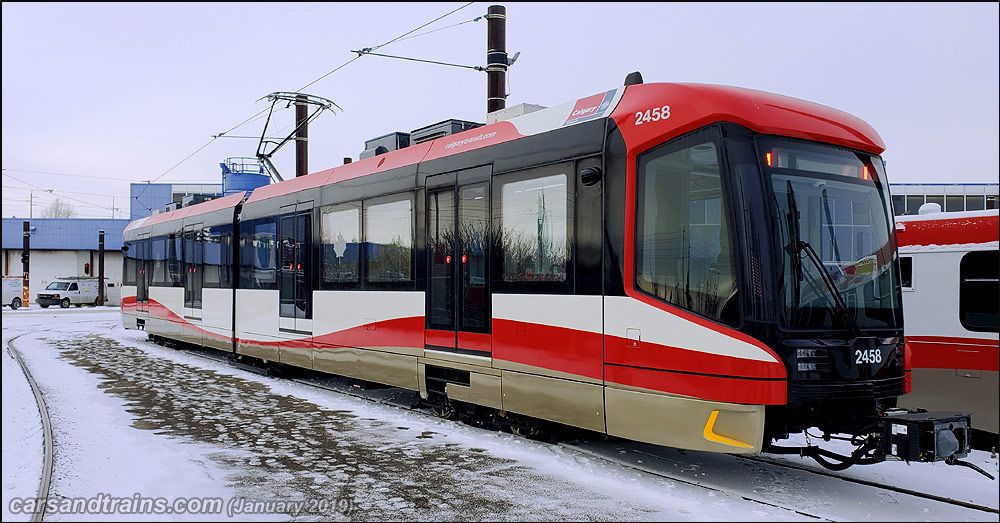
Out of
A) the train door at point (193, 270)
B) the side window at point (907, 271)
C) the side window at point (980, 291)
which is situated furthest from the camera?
the train door at point (193, 270)

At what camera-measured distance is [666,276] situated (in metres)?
6.80

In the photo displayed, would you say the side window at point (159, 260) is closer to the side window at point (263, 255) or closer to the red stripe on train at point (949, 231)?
the side window at point (263, 255)

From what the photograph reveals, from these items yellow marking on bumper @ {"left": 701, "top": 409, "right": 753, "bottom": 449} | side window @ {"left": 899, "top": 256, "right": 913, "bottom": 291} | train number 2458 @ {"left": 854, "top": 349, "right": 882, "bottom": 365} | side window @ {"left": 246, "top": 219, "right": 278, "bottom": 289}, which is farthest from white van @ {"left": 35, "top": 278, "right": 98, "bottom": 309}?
train number 2458 @ {"left": 854, "top": 349, "right": 882, "bottom": 365}

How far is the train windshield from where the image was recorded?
6387 mm

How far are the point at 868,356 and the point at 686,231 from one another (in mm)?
1714

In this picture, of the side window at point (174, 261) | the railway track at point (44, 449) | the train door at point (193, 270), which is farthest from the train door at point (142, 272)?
the railway track at point (44, 449)

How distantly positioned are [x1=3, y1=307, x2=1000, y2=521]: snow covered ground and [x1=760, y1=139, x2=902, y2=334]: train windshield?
56.3 inches

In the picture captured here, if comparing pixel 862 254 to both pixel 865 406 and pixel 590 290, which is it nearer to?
pixel 865 406

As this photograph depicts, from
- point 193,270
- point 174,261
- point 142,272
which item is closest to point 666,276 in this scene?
point 193,270

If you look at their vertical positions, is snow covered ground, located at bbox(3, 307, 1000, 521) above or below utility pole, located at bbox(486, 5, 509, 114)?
below

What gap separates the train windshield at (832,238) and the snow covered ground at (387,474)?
4.69 ft

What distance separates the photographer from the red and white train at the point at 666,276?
6289 mm

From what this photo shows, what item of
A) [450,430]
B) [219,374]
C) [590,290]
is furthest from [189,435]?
[219,374]

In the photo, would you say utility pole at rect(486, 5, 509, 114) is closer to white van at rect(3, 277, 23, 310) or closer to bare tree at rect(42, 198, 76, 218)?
white van at rect(3, 277, 23, 310)
